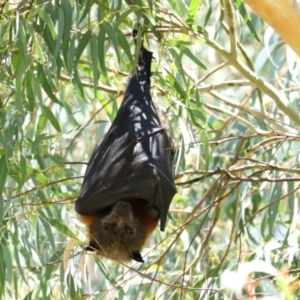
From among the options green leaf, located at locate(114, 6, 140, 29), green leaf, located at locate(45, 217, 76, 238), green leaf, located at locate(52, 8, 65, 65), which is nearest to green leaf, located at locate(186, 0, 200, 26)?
green leaf, located at locate(114, 6, 140, 29)

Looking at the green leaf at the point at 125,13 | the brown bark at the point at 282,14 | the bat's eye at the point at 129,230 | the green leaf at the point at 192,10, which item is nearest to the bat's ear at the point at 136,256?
the bat's eye at the point at 129,230

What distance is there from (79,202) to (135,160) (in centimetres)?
38

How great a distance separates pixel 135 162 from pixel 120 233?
506 mm

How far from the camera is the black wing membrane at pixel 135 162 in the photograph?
14.9ft

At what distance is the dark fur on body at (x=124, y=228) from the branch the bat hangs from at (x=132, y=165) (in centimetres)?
1

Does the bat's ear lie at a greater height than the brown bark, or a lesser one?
lesser

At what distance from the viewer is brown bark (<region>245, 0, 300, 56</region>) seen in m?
3.73

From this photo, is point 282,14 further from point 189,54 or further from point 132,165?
point 132,165

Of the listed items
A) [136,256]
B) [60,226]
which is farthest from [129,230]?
[60,226]

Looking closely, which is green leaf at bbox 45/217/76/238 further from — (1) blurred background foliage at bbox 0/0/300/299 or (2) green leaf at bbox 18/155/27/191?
(2) green leaf at bbox 18/155/27/191

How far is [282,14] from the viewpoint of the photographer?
3.74 m

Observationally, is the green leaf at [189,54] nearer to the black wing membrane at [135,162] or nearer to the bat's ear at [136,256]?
the black wing membrane at [135,162]

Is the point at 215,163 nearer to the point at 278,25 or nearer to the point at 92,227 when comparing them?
the point at 92,227

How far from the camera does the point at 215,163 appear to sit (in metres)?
7.21
